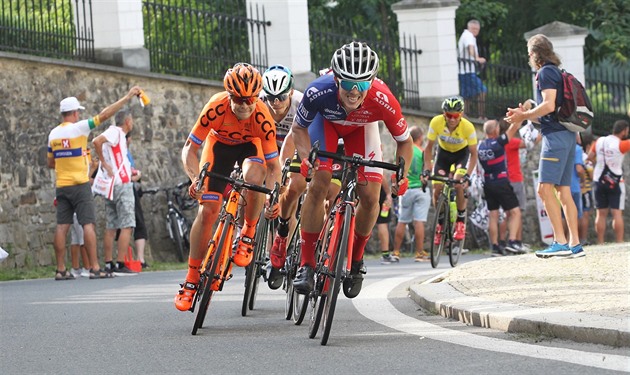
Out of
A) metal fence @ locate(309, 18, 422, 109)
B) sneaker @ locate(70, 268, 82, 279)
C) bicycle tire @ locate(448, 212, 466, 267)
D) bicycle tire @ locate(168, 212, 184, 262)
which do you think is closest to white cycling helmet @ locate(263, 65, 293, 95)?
bicycle tire @ locate(448, 212, 466, 267)

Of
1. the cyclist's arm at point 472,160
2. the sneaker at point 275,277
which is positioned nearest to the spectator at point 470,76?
the cyclist's arm at point 472,160

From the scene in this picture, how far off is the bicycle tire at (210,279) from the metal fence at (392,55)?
15.4 m

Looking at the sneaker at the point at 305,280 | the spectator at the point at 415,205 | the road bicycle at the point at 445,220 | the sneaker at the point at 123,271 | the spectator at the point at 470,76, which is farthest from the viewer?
the spectator at the point at 470,76

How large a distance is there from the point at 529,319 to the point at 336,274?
1263 millimetres

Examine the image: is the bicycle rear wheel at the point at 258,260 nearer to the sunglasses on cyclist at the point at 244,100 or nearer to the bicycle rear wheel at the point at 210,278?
the bicycle rear wheel at the point at 210,278

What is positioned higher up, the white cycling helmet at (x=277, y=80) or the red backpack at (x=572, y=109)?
the white cycling helmet at (x=277, y=80)

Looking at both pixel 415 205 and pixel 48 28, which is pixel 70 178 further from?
pixel 415 205

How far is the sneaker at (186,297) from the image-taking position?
11.1 meters

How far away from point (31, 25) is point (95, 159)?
2047 mm

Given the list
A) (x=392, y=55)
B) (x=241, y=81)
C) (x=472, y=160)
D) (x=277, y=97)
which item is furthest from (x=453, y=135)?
(x=392, y=55)

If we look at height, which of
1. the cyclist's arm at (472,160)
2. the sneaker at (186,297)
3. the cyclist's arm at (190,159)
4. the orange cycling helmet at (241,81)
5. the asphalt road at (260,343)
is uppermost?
the orange cycling helmet at (241,81)

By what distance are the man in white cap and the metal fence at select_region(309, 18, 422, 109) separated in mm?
8164

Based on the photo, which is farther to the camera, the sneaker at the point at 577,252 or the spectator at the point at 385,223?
the spectator at the point at 385,223

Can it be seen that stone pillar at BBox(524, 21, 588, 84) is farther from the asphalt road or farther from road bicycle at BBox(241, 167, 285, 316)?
road bicycle at BBox(241, 167, 285, 316)
